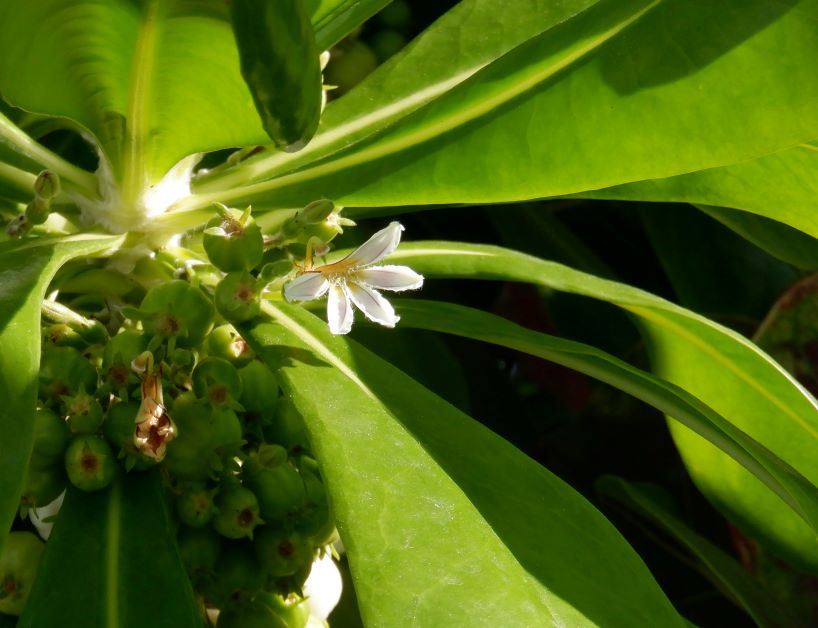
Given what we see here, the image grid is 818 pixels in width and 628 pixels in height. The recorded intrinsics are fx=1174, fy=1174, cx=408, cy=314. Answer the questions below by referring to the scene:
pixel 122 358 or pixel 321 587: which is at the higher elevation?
pixel 122 358

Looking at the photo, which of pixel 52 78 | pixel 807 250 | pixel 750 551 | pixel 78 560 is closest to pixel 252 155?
pixel 52 78

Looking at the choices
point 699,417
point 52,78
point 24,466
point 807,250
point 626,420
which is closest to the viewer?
point 24,466

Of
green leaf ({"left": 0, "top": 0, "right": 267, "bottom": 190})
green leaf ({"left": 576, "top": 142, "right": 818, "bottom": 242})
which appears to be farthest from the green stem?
green leaf ({"left": 576, "top": 142, "right": 818, "bottom": 242})

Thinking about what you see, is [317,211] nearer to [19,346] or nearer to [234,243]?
[234,243]

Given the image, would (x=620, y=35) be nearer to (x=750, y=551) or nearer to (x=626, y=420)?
(x=750, y=551)

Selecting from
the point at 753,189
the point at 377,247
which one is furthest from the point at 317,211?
the point at 753,189

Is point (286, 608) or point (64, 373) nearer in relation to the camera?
point (64, 373)
